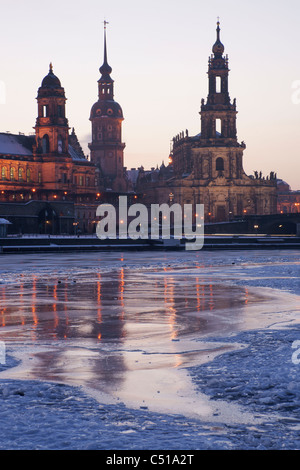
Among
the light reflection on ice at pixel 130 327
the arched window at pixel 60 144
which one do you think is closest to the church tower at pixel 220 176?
the arched window at pixel 60 144

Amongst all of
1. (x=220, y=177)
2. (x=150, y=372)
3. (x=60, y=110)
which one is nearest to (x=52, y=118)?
(x=60, y=110)

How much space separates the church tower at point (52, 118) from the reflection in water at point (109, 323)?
97323mm

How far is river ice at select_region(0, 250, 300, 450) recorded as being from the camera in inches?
338

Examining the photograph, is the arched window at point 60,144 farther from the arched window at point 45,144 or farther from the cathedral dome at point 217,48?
the cathedral dome at point 217,48

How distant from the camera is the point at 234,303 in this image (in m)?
22.0

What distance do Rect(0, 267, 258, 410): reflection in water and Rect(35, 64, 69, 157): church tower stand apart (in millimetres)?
97323

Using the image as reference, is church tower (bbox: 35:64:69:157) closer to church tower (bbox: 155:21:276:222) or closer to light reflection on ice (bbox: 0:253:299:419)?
church tower (bbox: 155:21:276:222)

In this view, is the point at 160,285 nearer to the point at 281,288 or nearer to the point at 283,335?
the point at 281,288

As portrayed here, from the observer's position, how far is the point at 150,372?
1195 cm

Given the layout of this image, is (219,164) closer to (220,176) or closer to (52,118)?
(220,176)

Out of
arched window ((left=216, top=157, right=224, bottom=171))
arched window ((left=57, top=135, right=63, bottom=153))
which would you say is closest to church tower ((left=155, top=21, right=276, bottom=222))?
arched window ((left=216, top=157, right=224, bottom=171))

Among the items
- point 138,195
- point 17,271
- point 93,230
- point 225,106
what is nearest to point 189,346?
point 17,271

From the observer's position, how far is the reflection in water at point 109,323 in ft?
40.5
